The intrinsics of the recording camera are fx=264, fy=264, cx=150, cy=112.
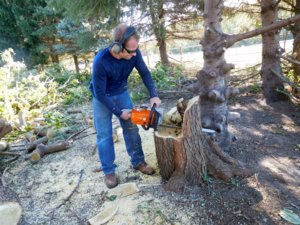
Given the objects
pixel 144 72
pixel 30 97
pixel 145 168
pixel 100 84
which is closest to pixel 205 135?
pixel 145 168

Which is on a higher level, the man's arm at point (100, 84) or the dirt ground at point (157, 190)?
the man's arm at point (100, 84)

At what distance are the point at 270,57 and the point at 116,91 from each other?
10.8ft

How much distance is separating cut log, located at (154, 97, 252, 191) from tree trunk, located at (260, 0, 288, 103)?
271 cm

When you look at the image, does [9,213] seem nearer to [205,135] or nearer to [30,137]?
[205,135]

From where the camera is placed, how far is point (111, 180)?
2.62 metres

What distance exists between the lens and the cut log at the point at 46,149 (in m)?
3.41

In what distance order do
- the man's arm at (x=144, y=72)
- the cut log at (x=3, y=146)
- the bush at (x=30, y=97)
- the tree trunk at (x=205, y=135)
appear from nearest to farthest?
the tree trunk at (x=205, y=135) → the man's arm at (x=144, y=72) → the cut log at (x=3, y=146) → the bush at (x=30, y=97)

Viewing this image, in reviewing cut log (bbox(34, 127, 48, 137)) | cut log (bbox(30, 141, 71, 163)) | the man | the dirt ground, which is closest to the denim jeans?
the man

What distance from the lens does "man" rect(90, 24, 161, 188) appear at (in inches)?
87.8

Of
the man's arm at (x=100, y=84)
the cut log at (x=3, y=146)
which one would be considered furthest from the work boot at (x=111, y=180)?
the cut log at (x=3, y=146)

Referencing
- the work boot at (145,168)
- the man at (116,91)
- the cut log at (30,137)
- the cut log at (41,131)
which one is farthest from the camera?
the cut log at (41,131)

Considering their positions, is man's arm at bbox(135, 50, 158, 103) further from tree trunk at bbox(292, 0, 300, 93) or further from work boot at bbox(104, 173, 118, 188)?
tree trunk at bbox(292, 0, 300, 93)

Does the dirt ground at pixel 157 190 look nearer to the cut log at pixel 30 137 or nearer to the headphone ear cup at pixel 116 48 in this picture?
the cut log at pixel 30 137

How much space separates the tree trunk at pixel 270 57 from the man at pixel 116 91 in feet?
9.73
